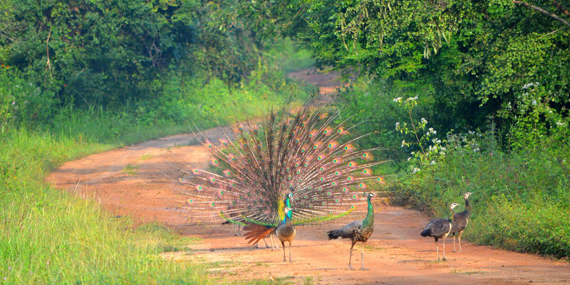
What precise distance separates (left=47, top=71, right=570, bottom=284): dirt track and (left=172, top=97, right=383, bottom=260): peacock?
0.44 meters

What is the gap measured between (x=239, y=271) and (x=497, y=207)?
12.9ft

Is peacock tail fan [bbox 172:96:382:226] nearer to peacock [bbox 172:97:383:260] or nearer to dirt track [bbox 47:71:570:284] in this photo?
peacock [bbox 172:97:383:260]

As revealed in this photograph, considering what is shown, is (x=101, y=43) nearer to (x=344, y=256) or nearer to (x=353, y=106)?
(x=353, y=106)

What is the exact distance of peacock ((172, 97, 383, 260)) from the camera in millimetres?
8633

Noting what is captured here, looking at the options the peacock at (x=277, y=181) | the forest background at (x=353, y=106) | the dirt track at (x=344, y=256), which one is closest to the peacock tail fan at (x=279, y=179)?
the peacock at (x=277, y=181)

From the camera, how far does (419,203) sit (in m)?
11.2

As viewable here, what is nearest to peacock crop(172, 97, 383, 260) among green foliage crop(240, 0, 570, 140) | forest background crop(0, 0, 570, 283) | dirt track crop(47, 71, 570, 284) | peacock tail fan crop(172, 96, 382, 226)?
peacock tail fan crop(172, 96, 382, 226)

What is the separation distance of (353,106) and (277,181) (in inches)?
342

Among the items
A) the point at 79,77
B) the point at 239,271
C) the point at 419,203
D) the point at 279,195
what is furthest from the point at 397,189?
the point at 79,77

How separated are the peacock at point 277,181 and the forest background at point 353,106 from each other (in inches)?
39.3

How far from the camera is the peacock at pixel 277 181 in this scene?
8633 mm

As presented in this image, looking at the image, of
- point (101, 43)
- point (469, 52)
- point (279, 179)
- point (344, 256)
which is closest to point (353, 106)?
point (469, 52)

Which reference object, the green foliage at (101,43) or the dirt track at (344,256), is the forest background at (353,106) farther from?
the dirt track at (344,256)

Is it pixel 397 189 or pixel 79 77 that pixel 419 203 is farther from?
pixel 79 77
